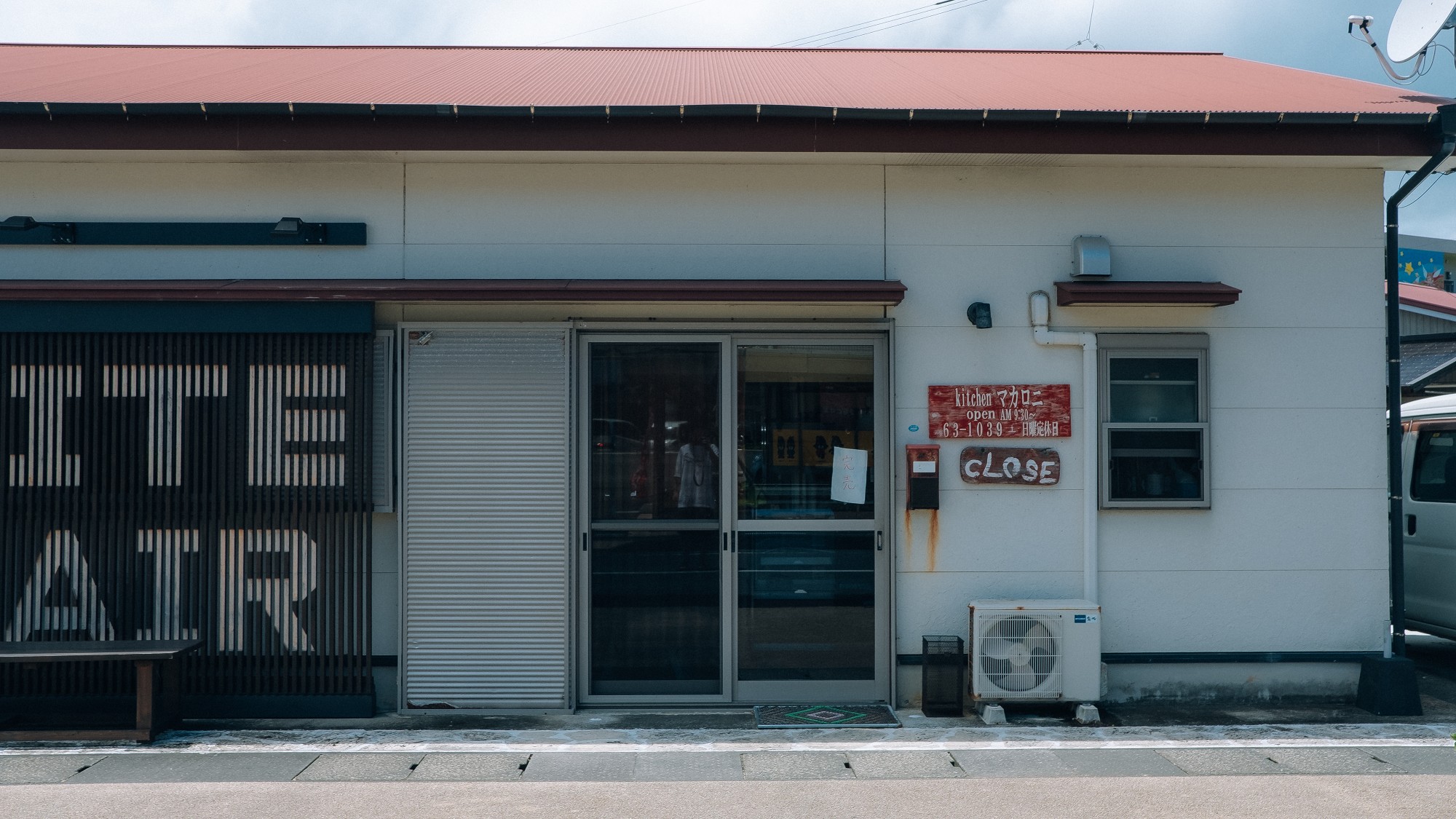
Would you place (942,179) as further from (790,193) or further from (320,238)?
(320,238)

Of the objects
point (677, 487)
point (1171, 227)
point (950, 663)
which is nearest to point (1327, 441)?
point (1171, 227)

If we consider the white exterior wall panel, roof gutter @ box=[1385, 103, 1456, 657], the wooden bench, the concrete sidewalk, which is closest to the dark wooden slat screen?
the wooden bench

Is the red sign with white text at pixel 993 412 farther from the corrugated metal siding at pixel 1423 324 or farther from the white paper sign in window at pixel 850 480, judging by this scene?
the corrugated metal siding at pixel 1423 324

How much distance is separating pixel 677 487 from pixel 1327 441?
14.8 ft

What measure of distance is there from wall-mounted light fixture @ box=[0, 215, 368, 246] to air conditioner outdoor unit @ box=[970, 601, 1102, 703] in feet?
16.4

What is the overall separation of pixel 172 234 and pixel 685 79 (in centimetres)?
400

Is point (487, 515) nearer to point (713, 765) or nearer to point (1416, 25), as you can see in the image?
point (713, 765)

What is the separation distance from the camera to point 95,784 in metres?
5.33

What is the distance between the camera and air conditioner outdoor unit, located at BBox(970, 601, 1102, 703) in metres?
6.66

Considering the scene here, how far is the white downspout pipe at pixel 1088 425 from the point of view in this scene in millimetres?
6926

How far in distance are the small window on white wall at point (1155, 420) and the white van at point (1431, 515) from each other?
2340mm

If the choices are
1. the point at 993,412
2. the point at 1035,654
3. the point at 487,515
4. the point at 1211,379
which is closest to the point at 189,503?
the point at 487,515

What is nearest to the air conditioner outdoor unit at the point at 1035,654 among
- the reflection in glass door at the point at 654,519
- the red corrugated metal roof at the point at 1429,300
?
the reflection in glass door at the point at 654,519

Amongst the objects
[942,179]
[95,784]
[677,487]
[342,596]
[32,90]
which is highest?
[32,90]
